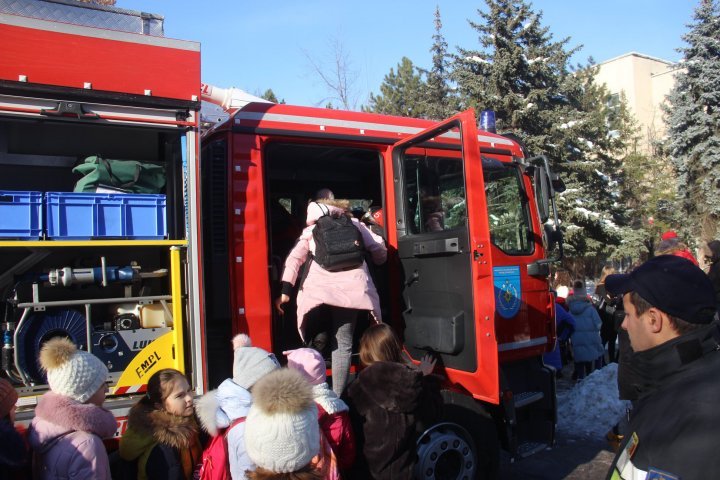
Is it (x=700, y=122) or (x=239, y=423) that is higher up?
(x=700, y=122)

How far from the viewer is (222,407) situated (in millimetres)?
3006

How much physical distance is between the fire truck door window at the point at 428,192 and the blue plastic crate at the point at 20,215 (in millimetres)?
2625

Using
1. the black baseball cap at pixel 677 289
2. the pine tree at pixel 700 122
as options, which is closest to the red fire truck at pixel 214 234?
the black baseball cap at pixel 677 289

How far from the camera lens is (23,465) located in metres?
2.46

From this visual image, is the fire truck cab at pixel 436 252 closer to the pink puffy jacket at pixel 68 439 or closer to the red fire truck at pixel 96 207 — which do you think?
the red fire truck at pixel 96 207

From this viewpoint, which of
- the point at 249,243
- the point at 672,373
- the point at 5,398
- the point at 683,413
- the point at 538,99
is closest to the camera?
the point at 683,413

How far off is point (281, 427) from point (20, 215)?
2.14 m

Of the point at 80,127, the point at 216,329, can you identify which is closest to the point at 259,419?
the point at 216,329

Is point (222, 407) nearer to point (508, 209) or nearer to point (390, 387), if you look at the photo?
point (390, 387)

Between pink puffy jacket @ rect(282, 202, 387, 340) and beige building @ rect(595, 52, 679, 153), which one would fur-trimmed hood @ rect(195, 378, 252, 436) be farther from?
beige building @ rect(595, 52, 679, 153)

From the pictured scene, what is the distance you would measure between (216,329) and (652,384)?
3041 mm

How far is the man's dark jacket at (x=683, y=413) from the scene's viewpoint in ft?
4.26

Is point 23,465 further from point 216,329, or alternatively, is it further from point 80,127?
point 80,127

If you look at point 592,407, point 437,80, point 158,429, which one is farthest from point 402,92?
point 158,429
